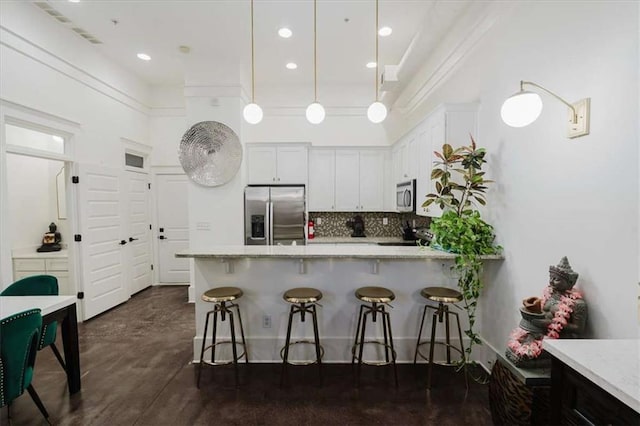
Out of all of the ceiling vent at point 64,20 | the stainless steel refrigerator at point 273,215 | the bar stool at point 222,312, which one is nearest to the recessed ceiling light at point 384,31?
the stainless steel refrigerator at point 273,215

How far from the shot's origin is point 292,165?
16.0ft

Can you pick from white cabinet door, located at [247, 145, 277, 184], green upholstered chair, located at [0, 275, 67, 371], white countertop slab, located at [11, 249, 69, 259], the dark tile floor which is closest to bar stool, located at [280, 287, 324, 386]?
the dark tile floor

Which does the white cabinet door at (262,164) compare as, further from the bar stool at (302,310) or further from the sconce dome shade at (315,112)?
the bar stool at (302,310)

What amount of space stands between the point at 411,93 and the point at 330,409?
434 centimetres

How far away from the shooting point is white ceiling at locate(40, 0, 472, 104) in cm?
311

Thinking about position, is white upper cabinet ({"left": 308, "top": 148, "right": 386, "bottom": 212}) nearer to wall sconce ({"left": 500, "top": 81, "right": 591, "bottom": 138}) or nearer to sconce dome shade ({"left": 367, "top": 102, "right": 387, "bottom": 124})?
sconce dome shade ({"left": 367, "top": 102, "right": 387, "bottom": 124})

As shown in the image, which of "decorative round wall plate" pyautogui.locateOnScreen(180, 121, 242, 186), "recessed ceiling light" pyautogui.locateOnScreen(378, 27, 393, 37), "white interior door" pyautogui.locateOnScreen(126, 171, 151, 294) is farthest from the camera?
"white interior door" pyautogui.locateOnScreen(126, 171, 151, 294)

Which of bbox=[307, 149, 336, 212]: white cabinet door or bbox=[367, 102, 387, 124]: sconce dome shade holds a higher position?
bbox=[367, 102, 387, 124]: sconce dome shade

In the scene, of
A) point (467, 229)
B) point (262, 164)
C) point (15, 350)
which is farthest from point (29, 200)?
point (467, 229)

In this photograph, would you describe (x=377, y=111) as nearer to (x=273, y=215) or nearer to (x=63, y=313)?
(x=273, y=215)

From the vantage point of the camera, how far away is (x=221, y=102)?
4.34m

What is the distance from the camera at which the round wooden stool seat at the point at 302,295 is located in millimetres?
2473

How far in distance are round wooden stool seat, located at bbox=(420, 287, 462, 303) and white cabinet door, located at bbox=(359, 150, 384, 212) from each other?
2639 millimetres

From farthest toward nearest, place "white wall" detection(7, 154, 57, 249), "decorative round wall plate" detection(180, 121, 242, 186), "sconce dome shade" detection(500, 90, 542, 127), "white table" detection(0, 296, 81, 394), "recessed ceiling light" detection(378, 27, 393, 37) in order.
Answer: "decorative round wall plate" detection(180, 121, 242, 186)
"white wall" detection(7, 154, 57, 249)
"recessed ceiling light" detection(378, 27, 393, 37)
"white table" detection(0, 296, 81, 394)
"sconce dome shade" detection(500, 90, 542, 127)
